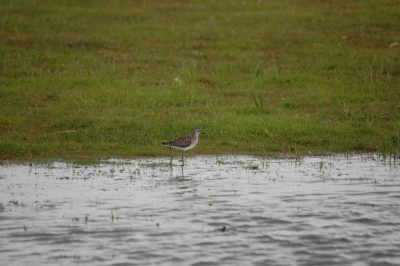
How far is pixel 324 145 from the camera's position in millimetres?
15008

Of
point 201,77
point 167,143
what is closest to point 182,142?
point 167,143

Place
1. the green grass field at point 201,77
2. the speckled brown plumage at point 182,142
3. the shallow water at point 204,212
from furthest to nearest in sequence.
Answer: the green grass field at point 201,77 < the speckled brown plumage at point 182,142 < the shallow water at point 204,212

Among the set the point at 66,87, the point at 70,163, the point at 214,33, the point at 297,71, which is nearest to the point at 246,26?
the point at 214,33

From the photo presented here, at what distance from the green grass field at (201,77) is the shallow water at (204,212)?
139 cm

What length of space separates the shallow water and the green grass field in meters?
1.39

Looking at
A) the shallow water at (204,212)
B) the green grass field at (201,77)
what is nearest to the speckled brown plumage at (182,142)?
the shallow water at (204,212)

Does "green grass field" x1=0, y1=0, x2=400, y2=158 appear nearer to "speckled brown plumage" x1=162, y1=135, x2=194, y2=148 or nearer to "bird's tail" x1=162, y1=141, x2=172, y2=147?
"bird's tail" x1=162, y1=141, x2=172, y2=147

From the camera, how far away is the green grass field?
15234 millimetres

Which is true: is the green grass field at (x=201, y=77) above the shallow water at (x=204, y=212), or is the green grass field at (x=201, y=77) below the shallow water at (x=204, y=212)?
above

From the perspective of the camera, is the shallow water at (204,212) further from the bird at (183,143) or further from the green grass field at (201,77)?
the green grass field at (201,77)

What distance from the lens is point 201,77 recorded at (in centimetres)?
2027

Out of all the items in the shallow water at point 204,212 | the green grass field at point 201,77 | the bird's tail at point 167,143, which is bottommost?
the shallow water at point 204,212

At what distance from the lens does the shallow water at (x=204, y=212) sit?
343 inches

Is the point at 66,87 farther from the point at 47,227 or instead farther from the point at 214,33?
the point at 47,227
